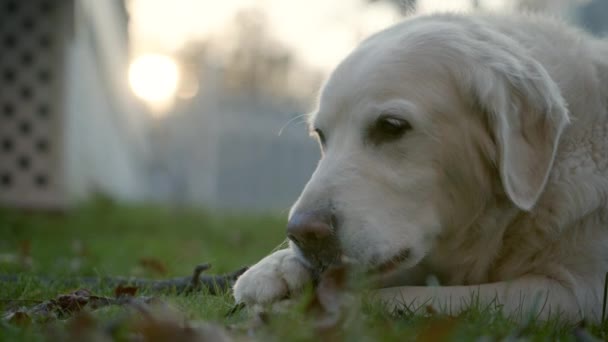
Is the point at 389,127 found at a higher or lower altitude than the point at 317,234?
higher

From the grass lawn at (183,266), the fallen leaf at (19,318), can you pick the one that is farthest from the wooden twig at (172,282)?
the fallen leaf at (19,318)

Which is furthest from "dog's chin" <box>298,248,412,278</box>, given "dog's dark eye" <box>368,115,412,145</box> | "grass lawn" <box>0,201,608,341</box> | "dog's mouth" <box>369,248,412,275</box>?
"dog's dark eye" <box>368,115,412,145</box>

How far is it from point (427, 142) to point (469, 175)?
0.22 m

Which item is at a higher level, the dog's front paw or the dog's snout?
the dog's snout

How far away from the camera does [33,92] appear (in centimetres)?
804

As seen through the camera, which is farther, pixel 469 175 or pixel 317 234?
pixel 469 175

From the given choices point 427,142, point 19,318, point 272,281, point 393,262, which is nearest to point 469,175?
point 427,142

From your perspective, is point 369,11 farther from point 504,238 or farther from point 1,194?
point 1,194

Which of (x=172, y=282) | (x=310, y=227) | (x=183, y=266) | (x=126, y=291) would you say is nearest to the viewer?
(x=310, y=227)

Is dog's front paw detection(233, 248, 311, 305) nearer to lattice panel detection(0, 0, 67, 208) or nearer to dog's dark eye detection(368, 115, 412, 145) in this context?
dog's dark eye detection(368, 115, 412, 145)

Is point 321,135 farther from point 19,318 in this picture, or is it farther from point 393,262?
point 19,318

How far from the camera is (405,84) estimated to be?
2.67m

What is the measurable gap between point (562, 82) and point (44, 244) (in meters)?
4.45

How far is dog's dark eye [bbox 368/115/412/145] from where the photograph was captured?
2.62 m
